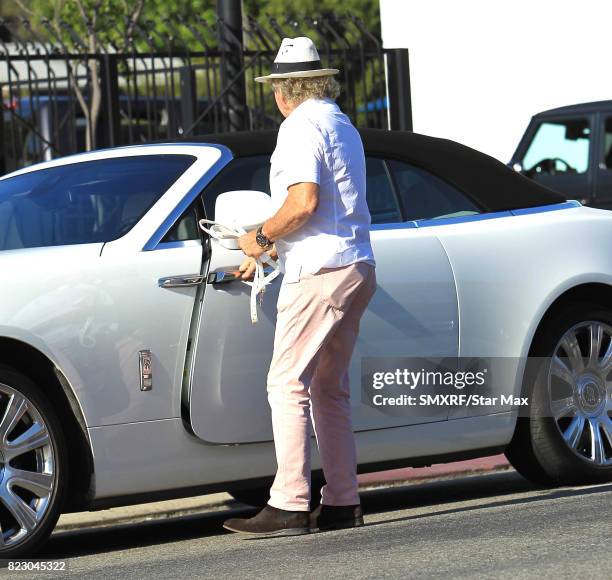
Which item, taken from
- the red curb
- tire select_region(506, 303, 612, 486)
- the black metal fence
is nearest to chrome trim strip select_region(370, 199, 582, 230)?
tire select_region(506, 303, 612, 486)

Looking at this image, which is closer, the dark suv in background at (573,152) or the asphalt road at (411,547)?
the asphalt road at (411,547)

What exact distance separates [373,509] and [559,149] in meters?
6.93

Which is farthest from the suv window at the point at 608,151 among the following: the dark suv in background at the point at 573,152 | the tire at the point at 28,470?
the tire at the point at 28,470

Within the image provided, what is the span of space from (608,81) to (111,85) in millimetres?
5254

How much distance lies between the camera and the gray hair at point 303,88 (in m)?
5.31

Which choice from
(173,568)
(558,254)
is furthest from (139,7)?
(173,568)

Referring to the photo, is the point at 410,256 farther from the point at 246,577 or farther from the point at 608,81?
the point at 608,81

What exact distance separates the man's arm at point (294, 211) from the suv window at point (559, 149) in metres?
7.58

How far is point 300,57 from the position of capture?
530cm

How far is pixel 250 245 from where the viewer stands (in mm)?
5238

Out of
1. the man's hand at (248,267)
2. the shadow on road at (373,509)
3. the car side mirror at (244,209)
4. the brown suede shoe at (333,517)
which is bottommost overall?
the shadow on road at (373,509)

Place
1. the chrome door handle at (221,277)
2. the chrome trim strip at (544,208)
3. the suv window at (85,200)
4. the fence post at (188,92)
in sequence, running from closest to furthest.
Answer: the chrome door handle at (221,277)
the suv window at (85,200)
the chrome trim strip at (544,208)
the fence post at (188,92)

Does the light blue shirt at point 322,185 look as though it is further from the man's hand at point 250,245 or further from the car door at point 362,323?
the car door at point 362,323

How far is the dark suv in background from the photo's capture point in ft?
39.9
